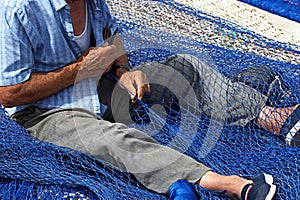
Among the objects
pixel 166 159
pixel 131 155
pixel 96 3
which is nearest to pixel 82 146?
pixel 131 155

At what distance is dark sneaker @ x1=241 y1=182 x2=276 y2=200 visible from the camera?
1.39m

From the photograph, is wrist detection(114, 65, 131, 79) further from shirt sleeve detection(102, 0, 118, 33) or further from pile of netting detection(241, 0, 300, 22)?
pile of netting detection(241, 0, 300, 22)

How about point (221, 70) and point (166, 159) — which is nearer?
point (166, 159)

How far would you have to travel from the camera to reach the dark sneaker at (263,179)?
146 centimetres

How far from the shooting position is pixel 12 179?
1626mm

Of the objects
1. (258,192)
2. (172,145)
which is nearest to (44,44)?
(172,145)

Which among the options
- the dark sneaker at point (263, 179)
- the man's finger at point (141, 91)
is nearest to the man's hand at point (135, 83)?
the man's finger at point (141, 91)

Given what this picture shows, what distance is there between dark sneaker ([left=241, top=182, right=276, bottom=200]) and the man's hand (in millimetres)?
550

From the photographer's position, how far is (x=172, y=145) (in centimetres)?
171

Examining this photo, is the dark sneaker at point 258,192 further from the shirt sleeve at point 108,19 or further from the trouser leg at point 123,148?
the shirt sleeve at point 108,19

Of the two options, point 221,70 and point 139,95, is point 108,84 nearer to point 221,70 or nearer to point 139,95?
point 139,95

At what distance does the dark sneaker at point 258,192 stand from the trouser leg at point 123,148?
0.15 meters

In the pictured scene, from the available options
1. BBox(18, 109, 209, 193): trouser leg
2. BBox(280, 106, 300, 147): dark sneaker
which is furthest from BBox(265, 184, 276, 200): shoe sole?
BBox(280, 106, 300, 147): dark sneaker

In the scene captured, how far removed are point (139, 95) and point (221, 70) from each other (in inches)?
20.0
